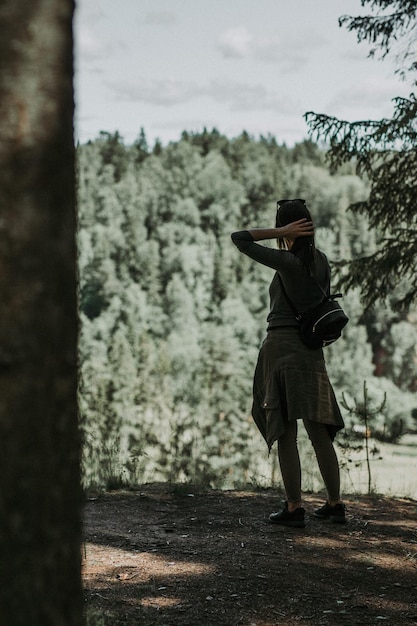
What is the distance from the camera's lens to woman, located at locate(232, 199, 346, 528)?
4.92m

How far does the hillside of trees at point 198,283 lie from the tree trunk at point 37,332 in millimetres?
32810

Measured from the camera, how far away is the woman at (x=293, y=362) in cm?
492

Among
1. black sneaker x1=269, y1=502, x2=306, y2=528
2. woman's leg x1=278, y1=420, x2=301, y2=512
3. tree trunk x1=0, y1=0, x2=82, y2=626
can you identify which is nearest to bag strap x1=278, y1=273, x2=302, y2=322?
woman's leg x1=278, y1=420, x2=301, y2=512

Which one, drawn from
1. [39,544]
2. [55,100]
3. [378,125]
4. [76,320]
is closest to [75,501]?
[39,544]

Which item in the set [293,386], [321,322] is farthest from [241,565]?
[321,322]

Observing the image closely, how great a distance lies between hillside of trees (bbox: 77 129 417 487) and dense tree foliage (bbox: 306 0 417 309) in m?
26.3

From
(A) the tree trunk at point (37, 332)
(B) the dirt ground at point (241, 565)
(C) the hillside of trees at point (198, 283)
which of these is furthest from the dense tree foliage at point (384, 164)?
(C) the hillside of trees at point (198, 283)

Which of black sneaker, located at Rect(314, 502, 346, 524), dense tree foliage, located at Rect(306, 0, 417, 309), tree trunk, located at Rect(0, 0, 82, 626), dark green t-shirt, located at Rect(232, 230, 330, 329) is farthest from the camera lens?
dense tree foliage, located at Rect(306, 0, 417, 309)

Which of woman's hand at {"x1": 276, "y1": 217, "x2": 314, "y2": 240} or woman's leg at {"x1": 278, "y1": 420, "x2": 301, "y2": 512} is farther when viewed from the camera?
woman's leg at {"x1": 278, "y1": 420, "x2": 301, "y2": 512}

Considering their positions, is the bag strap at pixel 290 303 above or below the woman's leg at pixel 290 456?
above

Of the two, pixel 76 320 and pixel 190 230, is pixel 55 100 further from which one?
pixel 190 230

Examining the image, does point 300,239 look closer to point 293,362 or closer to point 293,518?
point 293,362

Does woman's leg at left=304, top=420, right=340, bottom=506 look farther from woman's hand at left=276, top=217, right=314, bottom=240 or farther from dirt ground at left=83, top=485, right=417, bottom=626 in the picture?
woman's hand at left=276, top=217, right=314, bottom=240

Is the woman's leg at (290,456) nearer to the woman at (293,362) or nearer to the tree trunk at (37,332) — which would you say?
the woman at (293,362)
